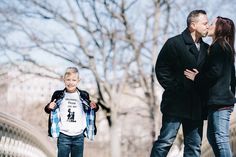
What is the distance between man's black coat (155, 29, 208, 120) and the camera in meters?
5.30

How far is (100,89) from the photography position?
2244 centimetres

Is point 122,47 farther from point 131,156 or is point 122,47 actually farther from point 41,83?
point 131,156

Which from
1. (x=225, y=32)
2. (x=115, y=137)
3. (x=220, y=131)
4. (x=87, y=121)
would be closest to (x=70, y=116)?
(x=87, y=121)

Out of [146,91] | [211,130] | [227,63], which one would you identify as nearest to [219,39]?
[227,63]

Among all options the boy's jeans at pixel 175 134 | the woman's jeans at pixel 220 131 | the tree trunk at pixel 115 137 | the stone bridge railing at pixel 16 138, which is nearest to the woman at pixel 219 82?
the woman's jeans at pixel 220 131

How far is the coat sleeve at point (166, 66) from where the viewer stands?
5379 mm

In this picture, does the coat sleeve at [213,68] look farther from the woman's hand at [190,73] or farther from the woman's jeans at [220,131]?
the woman's jeans at [220,131]

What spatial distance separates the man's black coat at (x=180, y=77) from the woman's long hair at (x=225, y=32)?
232mm

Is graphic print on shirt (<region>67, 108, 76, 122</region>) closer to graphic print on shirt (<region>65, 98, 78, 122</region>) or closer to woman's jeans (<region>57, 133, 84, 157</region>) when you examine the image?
graphic print on shirt (<region>65, 98, 78, 122</region>)

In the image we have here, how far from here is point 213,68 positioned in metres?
5.14

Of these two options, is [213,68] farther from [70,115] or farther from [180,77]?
[70,115]

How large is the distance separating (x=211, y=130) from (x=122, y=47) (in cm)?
1732

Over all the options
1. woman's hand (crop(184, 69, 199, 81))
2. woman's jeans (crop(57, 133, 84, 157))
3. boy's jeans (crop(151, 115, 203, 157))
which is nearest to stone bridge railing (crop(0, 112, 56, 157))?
woman's jeans (crop(57, 133, 84, 157))

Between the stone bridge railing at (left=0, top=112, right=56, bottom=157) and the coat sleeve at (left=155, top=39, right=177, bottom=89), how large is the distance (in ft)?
10.7
